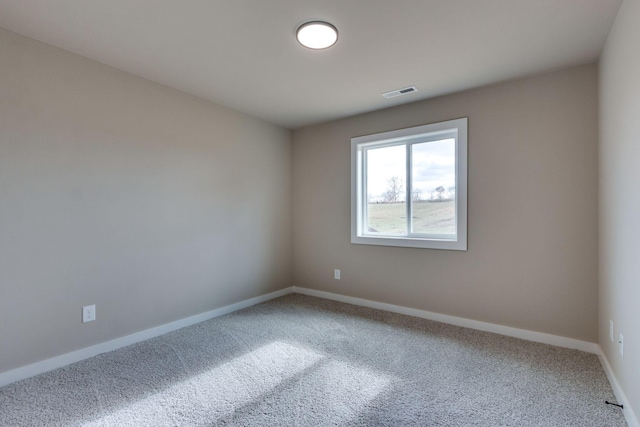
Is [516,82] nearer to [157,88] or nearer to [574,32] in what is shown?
[574,32]

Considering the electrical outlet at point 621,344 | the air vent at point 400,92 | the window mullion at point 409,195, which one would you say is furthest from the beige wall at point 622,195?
the window mullion at point 409,195

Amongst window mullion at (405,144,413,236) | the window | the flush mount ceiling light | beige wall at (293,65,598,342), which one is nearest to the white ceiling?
the flush mount ceiling light

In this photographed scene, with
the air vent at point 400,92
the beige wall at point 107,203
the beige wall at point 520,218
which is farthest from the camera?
the air vent at point 400,92

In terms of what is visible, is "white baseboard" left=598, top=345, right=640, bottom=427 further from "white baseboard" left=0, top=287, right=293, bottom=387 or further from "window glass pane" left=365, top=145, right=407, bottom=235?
"white baseboard" left=0, top=287, right=293, bottom=387

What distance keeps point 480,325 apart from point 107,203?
3.43 m

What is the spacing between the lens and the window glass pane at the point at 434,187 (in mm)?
3152

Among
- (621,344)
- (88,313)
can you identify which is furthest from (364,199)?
(88,313)

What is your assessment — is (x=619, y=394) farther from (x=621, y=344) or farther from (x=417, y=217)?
(x=417, y=217)

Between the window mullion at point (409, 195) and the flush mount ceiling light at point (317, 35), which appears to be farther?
the window mullion at point (409, 195)

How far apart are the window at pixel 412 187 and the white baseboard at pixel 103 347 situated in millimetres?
1779

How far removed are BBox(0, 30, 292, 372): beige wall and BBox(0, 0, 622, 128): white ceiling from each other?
0.93ft

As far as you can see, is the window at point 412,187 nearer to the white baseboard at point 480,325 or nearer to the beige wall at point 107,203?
the white baseboard at point 480,325

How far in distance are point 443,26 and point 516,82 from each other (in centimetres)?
121

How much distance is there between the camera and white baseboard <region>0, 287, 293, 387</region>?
6.72ft
